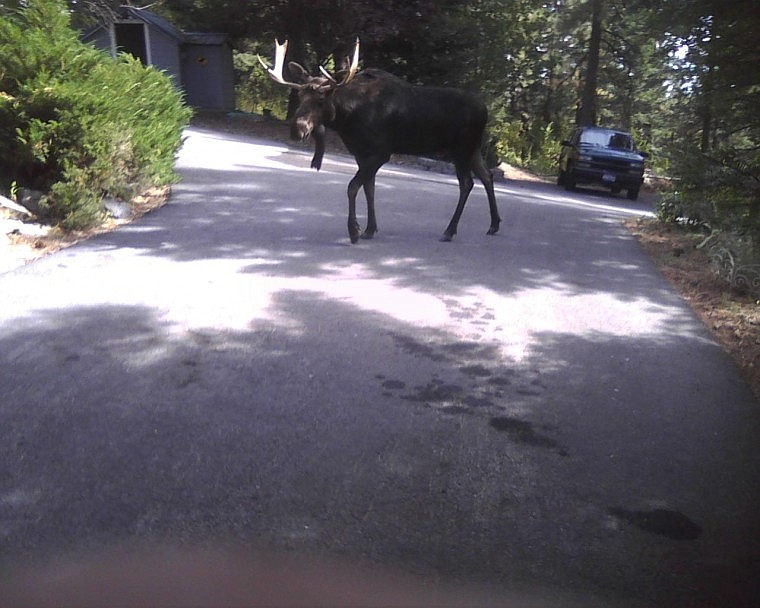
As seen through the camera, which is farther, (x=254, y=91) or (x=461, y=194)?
(x=254, y=91)

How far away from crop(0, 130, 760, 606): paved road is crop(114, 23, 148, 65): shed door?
76.7ft

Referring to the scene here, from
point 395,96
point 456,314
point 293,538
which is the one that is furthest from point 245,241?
point 293,538

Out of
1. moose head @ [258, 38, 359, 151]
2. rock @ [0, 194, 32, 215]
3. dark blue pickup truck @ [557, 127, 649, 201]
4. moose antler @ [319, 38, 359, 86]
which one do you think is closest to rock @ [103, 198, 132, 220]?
rock @ [0, 194, 32, 215]

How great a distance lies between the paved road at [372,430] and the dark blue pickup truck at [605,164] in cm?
1494

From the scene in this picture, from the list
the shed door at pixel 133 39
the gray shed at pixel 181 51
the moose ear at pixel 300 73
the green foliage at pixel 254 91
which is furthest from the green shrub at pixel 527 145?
the moose ear at pixel 300 73

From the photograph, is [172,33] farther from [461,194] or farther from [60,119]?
[461,194]

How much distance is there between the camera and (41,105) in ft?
33.5

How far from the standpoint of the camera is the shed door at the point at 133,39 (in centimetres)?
3009

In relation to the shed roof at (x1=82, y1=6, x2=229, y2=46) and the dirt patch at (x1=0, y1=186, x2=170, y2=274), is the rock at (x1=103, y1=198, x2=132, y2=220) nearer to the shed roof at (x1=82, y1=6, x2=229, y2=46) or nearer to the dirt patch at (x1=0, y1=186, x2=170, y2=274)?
the dirt patch at (x1=0, y1=186, x2=170, y2=274)

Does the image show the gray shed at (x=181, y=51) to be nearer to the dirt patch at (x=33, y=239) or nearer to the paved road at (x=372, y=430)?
the dirt patch at (x=33, y=239)

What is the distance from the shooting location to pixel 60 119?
10227 millimetres

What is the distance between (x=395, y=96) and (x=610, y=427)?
624 cm

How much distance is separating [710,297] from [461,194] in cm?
370

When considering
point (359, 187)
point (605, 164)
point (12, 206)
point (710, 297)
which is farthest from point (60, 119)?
point (605, 164)
